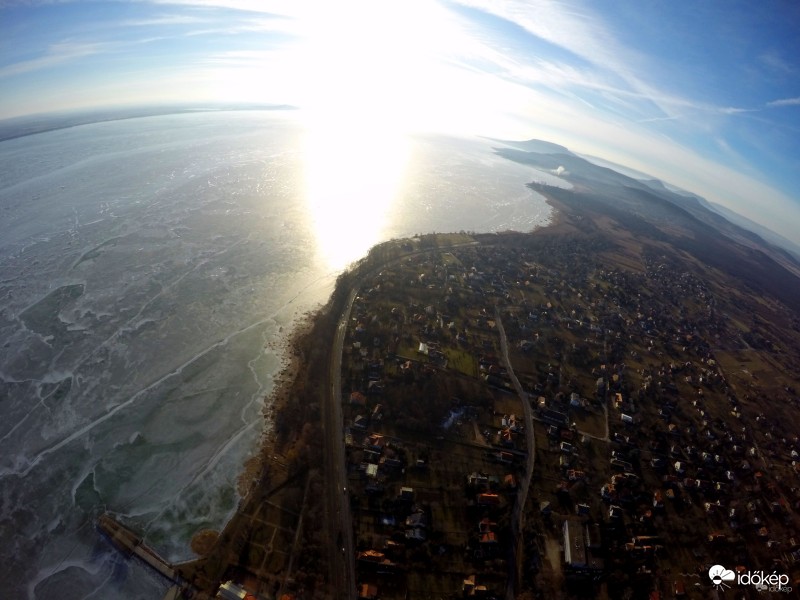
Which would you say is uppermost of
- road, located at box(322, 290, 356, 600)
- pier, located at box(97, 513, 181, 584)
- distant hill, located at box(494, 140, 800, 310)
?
distant hill, located at box(494, 140, 800, 310)

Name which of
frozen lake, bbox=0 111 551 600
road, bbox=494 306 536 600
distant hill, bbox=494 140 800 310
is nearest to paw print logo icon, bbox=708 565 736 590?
road, bbox=494 306 536 600

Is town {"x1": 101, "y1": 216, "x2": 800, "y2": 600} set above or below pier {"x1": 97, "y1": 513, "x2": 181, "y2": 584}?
above

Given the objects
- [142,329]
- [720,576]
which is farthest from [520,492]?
[142,329]

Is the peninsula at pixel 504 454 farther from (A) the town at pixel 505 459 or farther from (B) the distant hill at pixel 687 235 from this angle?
(B) the distant hill at pixel 687 235

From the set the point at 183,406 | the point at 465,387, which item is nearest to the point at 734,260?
the point at 465,387

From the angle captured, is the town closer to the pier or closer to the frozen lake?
the pier

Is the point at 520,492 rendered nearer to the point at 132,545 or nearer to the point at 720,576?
the point at 720,576

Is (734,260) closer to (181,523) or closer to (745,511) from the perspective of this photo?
(745,511)
